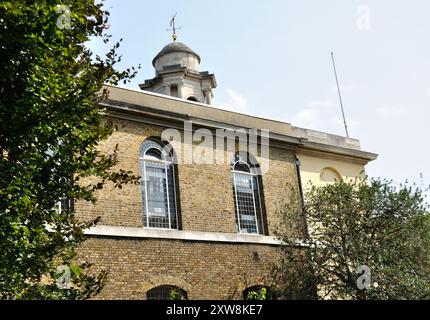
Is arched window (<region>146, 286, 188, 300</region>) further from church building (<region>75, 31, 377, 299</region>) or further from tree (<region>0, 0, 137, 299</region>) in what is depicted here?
tree (<region>0, 0, 137, 299</region>)

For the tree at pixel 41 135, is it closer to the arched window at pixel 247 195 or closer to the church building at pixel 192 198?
the church building at pixel 192 198

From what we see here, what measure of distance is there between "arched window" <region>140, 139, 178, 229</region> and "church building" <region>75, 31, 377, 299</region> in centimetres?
3

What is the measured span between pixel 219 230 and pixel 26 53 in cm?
1010

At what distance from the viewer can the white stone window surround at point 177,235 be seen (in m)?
14.4

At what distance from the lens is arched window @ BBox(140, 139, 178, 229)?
1596cm

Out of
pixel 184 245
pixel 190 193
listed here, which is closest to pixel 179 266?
pixel 184 245

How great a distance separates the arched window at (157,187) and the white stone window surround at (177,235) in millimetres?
492

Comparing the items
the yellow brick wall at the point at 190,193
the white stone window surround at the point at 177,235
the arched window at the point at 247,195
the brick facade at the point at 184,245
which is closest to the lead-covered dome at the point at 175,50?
the yellow brick wall at the point at 190,193

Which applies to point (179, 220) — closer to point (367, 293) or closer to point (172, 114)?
point (172, 114)

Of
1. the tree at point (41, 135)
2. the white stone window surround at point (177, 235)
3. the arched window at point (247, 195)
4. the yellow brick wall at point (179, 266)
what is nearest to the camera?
the tree at point (41, 135)

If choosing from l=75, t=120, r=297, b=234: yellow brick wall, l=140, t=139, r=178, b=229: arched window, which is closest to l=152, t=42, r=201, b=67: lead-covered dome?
A: l=75, t=120, r=297, b=234: yellow brick wall

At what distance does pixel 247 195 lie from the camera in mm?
18359
